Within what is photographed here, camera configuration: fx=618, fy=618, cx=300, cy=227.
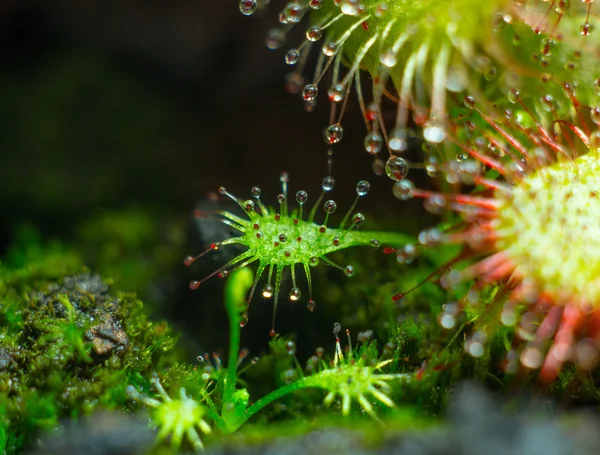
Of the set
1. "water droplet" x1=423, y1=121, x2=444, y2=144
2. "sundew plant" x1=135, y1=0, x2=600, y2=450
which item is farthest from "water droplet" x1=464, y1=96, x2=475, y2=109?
"water droplet" x1=423, y1=121, x2=444, y2=144

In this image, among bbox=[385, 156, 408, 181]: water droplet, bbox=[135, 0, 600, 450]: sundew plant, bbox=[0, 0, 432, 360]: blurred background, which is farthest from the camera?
bbox=[0, 0, 432, 360]: blurred background

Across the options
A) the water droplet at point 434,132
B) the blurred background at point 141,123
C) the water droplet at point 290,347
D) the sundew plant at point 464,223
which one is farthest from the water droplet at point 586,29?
the water droplet at point 290,347

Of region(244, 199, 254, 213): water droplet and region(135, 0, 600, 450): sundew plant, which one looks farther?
region(244, 199, 254, 213): water droplet

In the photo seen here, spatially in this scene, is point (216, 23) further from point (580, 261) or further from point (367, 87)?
point (580, 261)

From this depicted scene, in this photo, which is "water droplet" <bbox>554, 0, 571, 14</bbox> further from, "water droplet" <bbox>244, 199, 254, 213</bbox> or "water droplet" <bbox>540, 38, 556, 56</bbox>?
"water droplet" <bbox>244, 199, 254, 213</bbox>

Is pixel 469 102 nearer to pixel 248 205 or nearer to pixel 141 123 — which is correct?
pixel 248 205

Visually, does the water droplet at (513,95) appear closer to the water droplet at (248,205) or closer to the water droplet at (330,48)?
the water droplet at (330,48)
